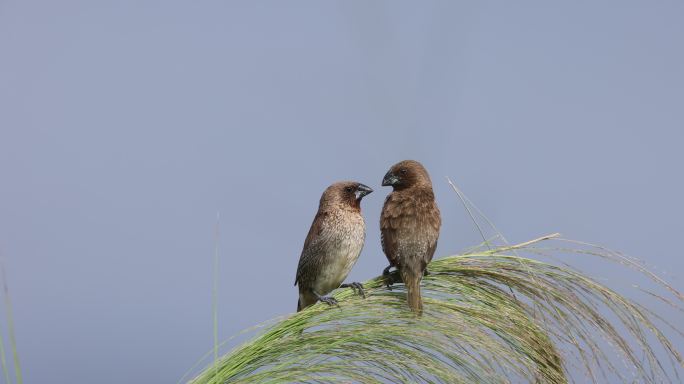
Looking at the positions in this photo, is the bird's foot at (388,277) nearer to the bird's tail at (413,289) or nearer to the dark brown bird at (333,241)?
the bird's tail at (413,289)

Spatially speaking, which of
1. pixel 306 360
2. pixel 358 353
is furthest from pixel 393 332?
pixel 306 360

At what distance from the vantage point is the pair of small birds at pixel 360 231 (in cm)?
416

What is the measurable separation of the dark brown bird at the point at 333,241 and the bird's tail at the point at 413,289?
27.2 inches

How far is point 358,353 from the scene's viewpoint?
366cm

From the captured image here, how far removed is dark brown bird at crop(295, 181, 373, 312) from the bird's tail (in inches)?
27.2

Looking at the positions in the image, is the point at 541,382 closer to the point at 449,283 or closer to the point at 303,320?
A: the point at 449,283

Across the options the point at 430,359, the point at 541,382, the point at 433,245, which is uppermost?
the point at 433,245

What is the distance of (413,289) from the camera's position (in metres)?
3.88

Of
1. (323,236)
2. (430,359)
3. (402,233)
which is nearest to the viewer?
(430,359)

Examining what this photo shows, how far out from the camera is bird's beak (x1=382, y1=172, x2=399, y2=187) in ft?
15.2

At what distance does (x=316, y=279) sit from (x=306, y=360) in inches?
43.3

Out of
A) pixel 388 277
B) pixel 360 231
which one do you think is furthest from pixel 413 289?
pixel 360 231

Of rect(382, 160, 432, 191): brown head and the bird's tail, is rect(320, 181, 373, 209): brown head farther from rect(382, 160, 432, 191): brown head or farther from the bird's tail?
the bird's tail

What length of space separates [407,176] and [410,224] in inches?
17.9
